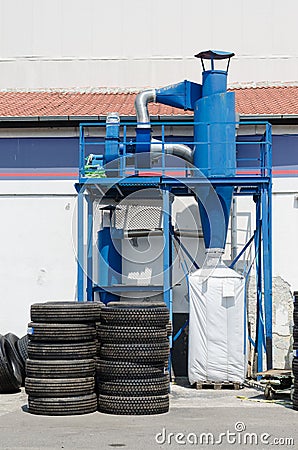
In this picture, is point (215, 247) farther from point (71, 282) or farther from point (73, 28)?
point (73, 28)

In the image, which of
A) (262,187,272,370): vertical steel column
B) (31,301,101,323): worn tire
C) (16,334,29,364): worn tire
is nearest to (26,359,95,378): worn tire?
(31,301,101,323): worn tire

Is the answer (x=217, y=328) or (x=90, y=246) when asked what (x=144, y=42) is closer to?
(x=90, y=246)

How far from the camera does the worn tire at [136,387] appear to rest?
465 inches

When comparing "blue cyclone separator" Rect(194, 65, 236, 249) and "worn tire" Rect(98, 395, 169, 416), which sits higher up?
"blue cyclone separator" Rect(194, 65, 236, 249)

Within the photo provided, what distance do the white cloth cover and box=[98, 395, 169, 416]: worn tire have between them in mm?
2994

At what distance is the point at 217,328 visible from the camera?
1476cm

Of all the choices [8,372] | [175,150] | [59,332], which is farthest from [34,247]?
[59,332]

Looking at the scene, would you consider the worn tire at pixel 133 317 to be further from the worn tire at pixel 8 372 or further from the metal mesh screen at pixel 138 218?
the metal mesh screen at pixel 138 218

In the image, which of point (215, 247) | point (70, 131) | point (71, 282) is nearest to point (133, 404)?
point (215, 247)

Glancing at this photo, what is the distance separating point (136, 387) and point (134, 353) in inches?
20.0

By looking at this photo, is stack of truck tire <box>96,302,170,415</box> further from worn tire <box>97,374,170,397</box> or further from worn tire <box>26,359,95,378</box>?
worn tire <box>26,359,95,378</box>

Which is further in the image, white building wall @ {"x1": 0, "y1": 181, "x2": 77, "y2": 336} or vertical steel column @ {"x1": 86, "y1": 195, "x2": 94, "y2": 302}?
white building wall @ {"x1": 0, "y1": 181, "x2": 77, "y2": 336}

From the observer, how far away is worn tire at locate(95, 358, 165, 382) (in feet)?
39.1

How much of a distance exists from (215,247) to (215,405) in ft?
13.1
